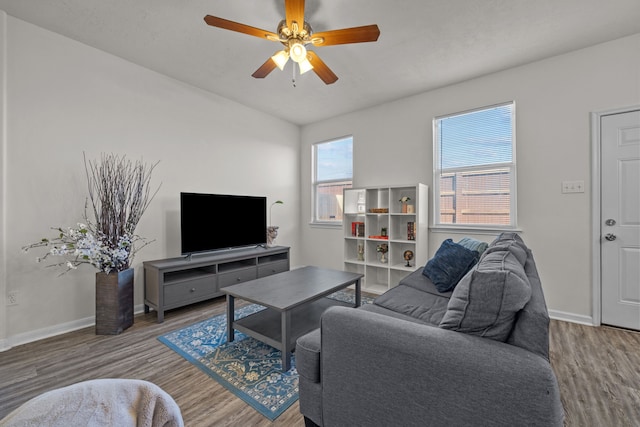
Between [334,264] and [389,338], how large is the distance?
342 cm

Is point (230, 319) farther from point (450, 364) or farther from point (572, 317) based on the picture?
point (572, 317)

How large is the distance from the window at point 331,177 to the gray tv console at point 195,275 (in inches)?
53.5

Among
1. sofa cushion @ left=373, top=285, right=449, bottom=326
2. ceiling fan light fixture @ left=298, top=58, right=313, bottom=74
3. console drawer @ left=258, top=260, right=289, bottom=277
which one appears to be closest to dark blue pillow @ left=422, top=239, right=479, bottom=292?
sofa cushion @ left=373, top=285, right=449, bottom=326

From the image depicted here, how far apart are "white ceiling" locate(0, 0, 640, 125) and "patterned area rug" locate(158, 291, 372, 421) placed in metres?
2.68

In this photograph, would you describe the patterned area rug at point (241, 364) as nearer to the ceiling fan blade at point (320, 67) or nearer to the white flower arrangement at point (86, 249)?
the white flower arrangement at point (86, 249)

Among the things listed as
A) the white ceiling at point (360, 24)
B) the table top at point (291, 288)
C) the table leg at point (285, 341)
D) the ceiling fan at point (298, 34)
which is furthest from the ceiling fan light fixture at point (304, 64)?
the table leg at point (285, 341)

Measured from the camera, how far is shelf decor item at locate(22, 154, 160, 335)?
93.2 inches

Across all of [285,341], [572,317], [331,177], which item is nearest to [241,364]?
[285,341]

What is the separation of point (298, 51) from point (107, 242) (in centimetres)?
233

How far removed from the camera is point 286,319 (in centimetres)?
189

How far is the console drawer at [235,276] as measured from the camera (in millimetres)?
3186

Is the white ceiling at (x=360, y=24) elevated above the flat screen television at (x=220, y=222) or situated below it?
above

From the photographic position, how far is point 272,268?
150 inches

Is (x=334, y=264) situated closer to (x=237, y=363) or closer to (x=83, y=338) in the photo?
(x=237, y=363)
